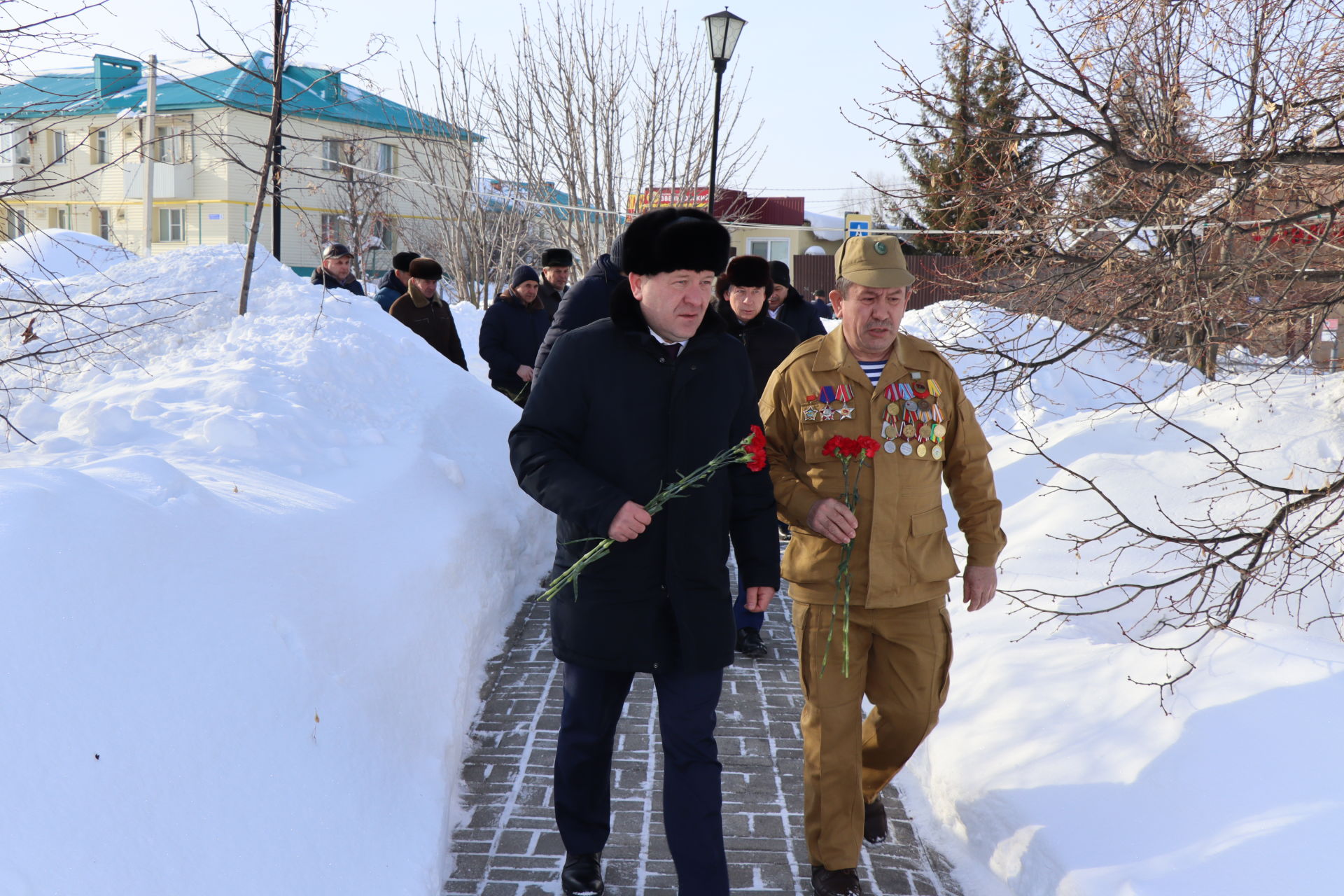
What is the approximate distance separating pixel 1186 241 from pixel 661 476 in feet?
14.1

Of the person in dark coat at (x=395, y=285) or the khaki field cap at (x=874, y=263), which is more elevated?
the khaki field cap at (x=874, y=263)

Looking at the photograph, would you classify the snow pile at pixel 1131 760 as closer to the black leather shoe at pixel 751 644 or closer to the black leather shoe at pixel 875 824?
the black leather shoe at pixel 875 824

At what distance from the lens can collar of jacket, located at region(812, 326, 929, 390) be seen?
352cm

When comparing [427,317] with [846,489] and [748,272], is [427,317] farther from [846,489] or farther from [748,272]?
[846,489]

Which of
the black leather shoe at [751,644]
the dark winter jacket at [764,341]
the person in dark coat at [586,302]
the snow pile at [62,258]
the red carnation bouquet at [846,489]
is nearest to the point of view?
the red carnation bouquet at [846,489]

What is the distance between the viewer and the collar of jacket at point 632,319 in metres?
3.25

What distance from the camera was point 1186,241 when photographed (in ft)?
19.8

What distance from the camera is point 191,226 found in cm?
4050

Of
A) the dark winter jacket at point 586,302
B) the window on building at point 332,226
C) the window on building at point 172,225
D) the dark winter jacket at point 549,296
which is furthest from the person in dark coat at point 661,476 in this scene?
the window on building at point 172,225

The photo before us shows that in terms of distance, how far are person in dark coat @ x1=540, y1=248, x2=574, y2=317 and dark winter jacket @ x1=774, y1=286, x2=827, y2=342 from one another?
232 cm

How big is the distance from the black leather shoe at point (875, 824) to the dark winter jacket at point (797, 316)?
4.22 meters

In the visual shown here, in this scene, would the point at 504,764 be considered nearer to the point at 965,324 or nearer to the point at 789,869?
the point at 789,869

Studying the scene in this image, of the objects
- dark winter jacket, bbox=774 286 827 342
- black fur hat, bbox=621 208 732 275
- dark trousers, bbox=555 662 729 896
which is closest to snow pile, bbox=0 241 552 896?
dark trousers, bbox=555 662 729 896

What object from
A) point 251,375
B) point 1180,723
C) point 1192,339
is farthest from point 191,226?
point 1180,723
